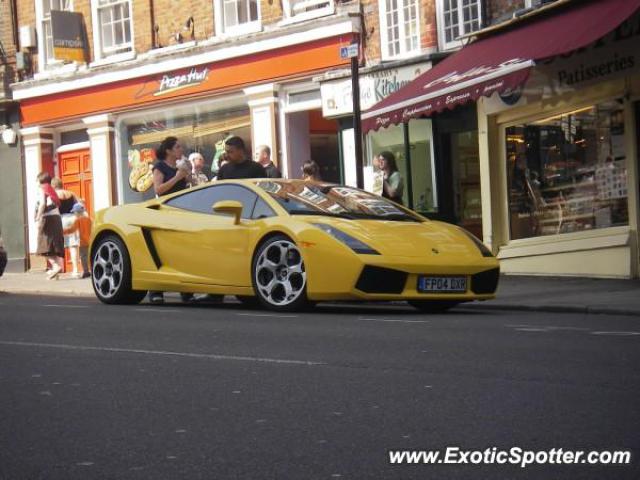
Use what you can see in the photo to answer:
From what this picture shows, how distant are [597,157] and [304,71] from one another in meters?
7.18

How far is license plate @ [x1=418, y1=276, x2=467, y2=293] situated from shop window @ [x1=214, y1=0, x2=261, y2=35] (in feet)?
44.2

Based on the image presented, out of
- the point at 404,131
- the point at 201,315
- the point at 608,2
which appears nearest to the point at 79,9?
the point at 404,131

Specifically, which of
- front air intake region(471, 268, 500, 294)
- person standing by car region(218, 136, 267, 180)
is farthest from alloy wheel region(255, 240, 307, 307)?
person standing by car region(218, 136, 267, 180)

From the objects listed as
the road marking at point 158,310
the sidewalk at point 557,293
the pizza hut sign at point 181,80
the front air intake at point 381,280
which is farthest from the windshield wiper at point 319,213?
the pizza hut sign at point 181,80

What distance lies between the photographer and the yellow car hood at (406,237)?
38.1 ft

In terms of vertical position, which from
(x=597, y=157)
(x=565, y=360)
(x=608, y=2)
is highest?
(x=608, y=2)

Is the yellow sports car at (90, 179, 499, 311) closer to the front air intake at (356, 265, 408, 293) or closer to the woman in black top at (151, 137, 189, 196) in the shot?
the front air intake at (356, 265, 408, 293)

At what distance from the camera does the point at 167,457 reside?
16.4ft

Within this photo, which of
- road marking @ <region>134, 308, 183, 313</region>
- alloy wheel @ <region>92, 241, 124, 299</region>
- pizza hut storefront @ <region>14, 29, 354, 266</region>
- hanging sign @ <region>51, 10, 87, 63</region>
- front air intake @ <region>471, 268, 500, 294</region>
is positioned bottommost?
road marking @ <region>134, 308, 183, 313</region>

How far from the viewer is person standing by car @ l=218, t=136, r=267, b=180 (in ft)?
48.5

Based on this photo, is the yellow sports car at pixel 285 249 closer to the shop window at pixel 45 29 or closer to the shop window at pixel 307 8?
the shop window at pixel 307 8

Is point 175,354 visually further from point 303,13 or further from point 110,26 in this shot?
point 110,26

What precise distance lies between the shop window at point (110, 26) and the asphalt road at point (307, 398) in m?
17.7

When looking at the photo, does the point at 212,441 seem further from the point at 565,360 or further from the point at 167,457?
the point at 565,360
